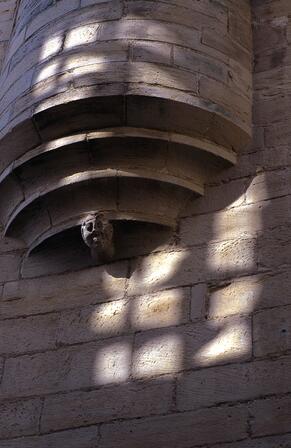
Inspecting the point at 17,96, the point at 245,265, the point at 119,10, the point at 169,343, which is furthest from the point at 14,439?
the point at 119,10

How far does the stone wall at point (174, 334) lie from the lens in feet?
15.8

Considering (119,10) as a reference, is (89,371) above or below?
below

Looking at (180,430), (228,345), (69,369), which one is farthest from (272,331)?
(69,369)

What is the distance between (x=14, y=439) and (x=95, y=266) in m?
0.98

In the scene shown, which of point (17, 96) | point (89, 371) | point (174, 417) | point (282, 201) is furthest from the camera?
point (17, 96)

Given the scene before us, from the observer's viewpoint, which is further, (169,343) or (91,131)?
(91,131)

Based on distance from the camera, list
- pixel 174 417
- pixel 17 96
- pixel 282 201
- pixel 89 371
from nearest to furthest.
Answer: pixel 174 417, pixel 89 371, pixel 282 201, pixel 17 96

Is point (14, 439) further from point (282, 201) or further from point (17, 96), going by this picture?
point (17, 96)


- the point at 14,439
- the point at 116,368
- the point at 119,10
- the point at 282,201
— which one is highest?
the point at 119,10

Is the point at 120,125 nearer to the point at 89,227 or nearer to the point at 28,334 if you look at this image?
the point at 89,227

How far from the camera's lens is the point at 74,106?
5852 millimetres

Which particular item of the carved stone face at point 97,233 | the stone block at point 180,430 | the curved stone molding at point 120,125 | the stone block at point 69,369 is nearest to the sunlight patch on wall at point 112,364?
the stone block at point 69,369

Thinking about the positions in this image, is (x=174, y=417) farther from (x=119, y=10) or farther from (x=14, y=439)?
(x=119, y=10)

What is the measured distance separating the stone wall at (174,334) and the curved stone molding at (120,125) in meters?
0.16
